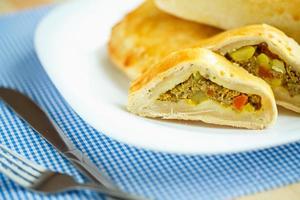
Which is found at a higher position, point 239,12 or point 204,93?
point 239,12

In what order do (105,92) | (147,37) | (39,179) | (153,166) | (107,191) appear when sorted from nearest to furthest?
(107,191)
(39,179)
(153,166)
(105,92)
(147,37)

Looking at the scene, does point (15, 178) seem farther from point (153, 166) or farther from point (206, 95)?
point (206, 95)

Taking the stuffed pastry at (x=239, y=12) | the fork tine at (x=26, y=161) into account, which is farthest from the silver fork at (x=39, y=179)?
the stuffed pastry at (x=239, y=12)

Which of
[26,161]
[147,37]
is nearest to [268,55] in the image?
[147,37]

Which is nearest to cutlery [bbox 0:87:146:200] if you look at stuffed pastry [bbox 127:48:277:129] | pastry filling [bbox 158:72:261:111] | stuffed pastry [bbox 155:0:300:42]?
stuffed pastry [bbox 127:48:277:129]

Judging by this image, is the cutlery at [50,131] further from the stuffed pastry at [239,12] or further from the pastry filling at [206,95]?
the stuffed pastry at [239,12]

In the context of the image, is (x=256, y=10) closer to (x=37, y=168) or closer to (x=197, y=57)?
(x=197, y=57)

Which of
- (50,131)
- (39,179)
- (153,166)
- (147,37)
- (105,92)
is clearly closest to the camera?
(39,179)
